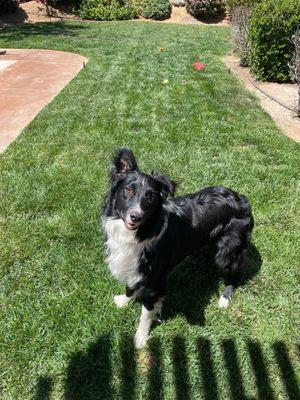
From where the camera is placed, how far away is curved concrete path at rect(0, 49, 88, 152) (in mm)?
7430

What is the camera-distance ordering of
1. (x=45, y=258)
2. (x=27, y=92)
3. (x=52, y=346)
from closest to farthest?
(x=52, y=346) → (x=45, y=258) → (x=27, y=92)

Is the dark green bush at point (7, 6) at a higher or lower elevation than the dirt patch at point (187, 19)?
higher

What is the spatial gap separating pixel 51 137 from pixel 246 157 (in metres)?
3.51

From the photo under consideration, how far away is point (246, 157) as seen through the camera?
6.33 metres

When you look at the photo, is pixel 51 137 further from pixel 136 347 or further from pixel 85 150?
pixel 136 347

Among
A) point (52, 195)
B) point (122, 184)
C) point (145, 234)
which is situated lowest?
point (52, 195)

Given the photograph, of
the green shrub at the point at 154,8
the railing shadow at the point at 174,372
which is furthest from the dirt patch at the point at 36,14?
the railing shadow at the point at 174,372

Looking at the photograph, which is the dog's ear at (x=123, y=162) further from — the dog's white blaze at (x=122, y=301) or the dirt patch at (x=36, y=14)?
the dirt patch at (x=36, y=14)

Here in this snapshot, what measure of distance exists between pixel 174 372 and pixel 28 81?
8381 millimetres

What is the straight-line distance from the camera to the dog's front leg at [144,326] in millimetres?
3363

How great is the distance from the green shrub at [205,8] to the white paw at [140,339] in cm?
2124

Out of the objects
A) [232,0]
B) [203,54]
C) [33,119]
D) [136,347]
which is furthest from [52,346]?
[232,0]

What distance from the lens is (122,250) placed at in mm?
3035

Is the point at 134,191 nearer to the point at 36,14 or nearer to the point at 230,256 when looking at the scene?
the point at 230,256
